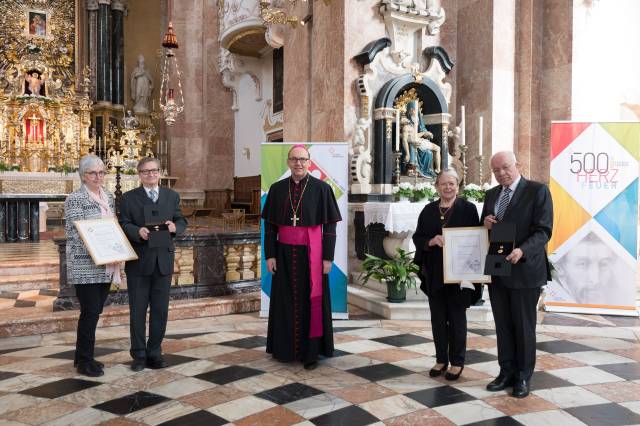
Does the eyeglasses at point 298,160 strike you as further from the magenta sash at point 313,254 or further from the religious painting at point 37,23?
the religious painting at point 37,23

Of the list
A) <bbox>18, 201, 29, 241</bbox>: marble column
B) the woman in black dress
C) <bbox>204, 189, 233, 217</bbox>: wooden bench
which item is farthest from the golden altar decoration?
the woman in black dress

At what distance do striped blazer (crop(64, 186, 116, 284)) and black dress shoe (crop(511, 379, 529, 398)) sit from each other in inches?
116

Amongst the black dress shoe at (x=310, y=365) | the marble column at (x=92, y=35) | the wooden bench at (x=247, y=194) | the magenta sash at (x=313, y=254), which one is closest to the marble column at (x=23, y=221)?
the wooden bench at (x=247, y=194)

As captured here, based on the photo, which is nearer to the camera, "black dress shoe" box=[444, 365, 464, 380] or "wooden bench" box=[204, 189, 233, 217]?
"black dress shoe" box=[444, 365, 464, 380]

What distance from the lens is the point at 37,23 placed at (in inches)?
709

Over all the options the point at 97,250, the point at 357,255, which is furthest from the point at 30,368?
the point at 357,255

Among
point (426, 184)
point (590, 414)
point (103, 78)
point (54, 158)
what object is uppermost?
point (103, 78)

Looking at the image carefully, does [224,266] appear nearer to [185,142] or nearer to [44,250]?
[44,250]

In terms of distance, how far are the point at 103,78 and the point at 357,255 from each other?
13.8 m

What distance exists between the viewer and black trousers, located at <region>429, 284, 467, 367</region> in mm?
3990

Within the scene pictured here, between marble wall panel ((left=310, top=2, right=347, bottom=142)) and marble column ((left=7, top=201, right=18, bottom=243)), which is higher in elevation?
marble wall panel ((left=310, top=2, right=347, bottom=142))

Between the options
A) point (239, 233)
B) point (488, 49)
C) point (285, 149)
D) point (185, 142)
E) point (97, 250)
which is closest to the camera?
point (97, 250)

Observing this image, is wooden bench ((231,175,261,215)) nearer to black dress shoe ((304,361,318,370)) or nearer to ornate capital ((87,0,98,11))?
ornate capital ((87,0,98,11))

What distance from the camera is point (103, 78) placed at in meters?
18.2
